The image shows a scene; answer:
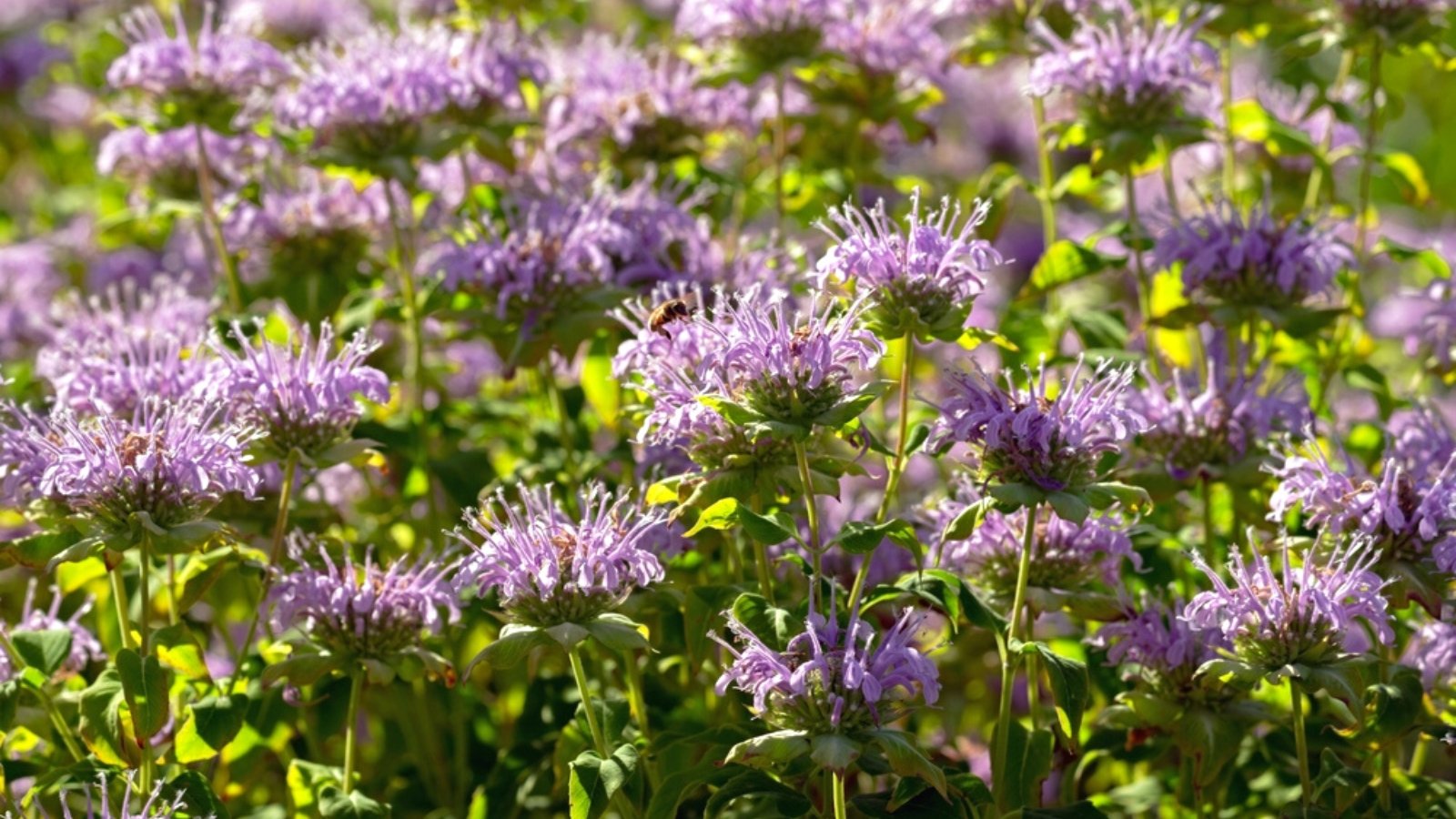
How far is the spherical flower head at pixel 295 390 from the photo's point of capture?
2471 mm

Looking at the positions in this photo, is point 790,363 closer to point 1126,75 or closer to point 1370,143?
point 1126,75

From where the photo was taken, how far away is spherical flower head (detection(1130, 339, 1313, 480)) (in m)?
2.70

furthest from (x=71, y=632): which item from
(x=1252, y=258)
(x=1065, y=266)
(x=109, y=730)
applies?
(x=1252, y=258)

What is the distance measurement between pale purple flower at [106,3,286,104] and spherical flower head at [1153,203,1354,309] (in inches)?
70.1

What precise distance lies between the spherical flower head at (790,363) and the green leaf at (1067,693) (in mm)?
436

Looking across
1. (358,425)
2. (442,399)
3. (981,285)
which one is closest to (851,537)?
(981,285)

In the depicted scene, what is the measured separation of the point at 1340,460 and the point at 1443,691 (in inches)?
24.8

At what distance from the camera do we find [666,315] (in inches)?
96.3

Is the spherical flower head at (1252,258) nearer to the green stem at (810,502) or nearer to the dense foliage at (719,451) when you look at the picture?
the dense foliage at (719,451)

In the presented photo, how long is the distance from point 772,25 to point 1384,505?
148cm

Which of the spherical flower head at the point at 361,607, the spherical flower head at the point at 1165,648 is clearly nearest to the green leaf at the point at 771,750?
the spherical flower head at the point at 361,607

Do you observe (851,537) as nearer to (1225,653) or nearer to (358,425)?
(1225,653)

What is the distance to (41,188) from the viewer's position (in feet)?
19.5

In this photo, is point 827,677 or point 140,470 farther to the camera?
point 140,470
